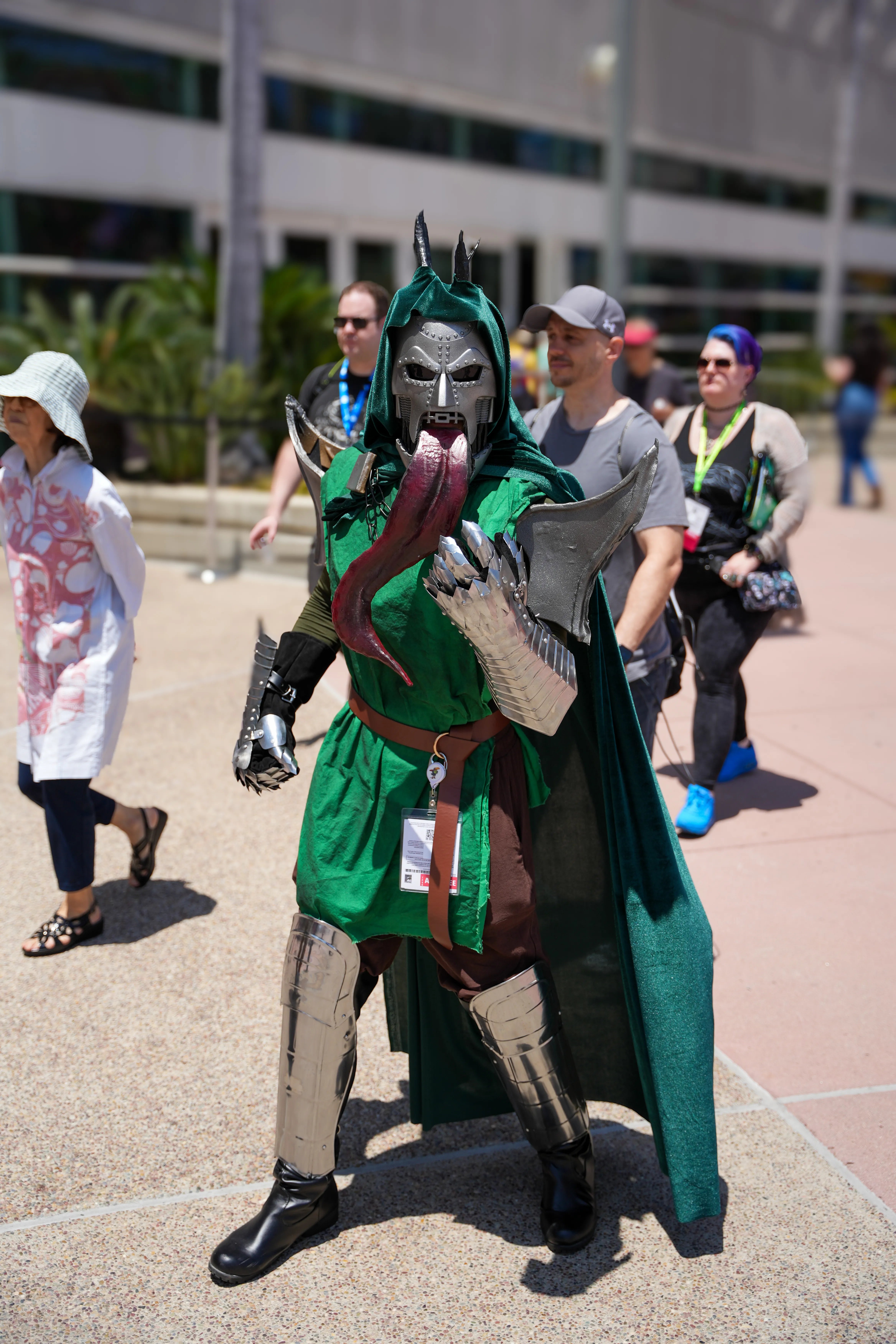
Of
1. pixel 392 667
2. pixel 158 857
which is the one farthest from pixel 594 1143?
pixel 158 857

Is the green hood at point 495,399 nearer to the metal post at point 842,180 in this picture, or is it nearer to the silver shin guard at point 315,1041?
the silver shin guard at point 315,1041

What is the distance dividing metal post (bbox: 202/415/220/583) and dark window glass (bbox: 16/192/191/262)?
14.1 ft

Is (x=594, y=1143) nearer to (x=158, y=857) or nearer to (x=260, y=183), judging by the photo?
(x=158, y=857)

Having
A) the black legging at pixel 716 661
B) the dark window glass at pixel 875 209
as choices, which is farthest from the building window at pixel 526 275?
the black legging at pixel 716 661

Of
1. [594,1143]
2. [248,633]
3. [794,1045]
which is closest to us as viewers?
[594,1143]

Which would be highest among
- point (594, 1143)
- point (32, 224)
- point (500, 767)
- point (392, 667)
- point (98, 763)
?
point (32, 224)

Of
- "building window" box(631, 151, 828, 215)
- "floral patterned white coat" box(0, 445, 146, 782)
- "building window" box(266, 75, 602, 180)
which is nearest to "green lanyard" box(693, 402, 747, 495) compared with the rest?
"floral patterned white coat" box(0, 445, 146, 782)

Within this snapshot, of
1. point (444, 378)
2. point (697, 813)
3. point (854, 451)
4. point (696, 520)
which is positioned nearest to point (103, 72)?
point (854, 451)

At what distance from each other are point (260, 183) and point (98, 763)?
8461 millimetres

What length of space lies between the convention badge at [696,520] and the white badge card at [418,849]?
2755 millimetres

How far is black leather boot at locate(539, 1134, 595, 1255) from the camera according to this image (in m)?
2.73

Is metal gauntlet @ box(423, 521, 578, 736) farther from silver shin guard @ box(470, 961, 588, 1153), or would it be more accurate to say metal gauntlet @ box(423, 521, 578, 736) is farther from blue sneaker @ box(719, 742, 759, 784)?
blue sneaker @ box(719, 742, 759, 784)

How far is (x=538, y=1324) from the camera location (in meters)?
2.52

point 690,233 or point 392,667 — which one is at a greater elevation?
point 690,233
